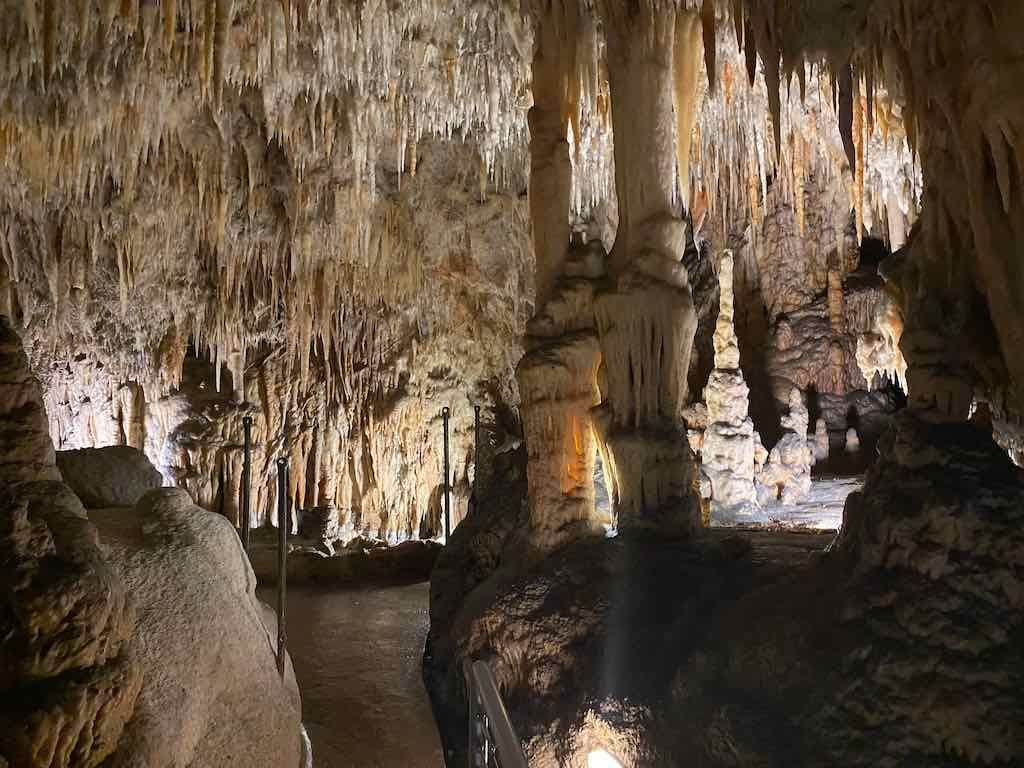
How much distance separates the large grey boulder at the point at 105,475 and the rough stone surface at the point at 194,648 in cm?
95

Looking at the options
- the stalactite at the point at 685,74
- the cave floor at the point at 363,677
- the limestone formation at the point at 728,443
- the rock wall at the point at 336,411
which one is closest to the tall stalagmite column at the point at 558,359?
the stalactite at the point at 685,74

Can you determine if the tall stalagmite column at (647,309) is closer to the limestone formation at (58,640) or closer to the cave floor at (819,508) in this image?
the cave floor at (819,508)

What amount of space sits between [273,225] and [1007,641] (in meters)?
10.5

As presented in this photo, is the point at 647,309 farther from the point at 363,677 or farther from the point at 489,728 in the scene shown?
the point at 363,677

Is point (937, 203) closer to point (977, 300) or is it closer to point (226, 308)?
point (977, 300)

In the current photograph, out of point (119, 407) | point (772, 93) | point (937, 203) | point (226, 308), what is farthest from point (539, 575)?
point (119, 407)

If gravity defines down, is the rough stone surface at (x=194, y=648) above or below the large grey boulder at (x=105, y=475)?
below

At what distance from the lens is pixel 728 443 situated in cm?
980

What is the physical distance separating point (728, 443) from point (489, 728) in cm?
780

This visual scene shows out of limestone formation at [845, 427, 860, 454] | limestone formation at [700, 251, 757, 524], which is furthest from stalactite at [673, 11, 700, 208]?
limestone formation at [845, 427, 860, 454]

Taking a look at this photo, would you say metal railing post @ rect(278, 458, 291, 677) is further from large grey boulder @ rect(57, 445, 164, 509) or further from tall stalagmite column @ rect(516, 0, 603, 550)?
tall stalagmite column @ rect(516, 0, 603, 550)

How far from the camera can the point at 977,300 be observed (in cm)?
412

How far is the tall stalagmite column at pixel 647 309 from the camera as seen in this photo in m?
5.68

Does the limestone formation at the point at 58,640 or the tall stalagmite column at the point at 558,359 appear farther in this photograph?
the tall stalagmite column at the point at 558,359
